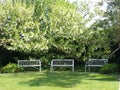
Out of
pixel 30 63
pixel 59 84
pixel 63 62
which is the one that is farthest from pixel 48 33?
pixel 59 84

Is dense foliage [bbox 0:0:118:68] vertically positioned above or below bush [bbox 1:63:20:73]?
above

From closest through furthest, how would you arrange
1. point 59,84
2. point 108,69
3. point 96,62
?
point 59,84 → point 108,69 → point 96,62

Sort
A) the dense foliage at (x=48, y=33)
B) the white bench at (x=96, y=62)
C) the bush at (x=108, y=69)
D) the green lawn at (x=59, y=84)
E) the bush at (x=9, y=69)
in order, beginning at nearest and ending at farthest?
the green lawn at (x=59, y=84), the bush at (x=108, y=69), the bush at (x=9, y=69), the dense foliage at (x=48, y=33), the white bench at (x=96, y=62)

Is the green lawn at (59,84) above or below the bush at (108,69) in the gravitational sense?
below

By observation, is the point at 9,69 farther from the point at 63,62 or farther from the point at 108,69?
the point at 108,69

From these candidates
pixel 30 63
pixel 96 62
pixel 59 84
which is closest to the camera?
Answer: pixel 59 84

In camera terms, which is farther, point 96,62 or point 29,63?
point 29,63

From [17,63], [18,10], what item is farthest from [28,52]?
[18,10]

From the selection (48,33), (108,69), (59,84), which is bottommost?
(59,84)

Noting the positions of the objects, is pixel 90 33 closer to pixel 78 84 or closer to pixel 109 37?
pixel 109 37

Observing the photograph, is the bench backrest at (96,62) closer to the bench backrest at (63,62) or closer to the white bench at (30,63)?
the bench backrest at (63,62)

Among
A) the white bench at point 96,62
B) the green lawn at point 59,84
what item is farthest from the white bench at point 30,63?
the green lawn at point 59,84

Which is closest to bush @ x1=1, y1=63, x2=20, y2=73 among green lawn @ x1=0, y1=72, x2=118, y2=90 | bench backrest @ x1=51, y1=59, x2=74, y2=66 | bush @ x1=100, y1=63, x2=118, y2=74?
bench backrest @ x1=51, y1=59, x2=74, y2=66

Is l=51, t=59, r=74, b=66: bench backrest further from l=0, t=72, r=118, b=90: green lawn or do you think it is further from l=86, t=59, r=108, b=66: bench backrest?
l=0, t=72, r=118, b=90: green lawn
